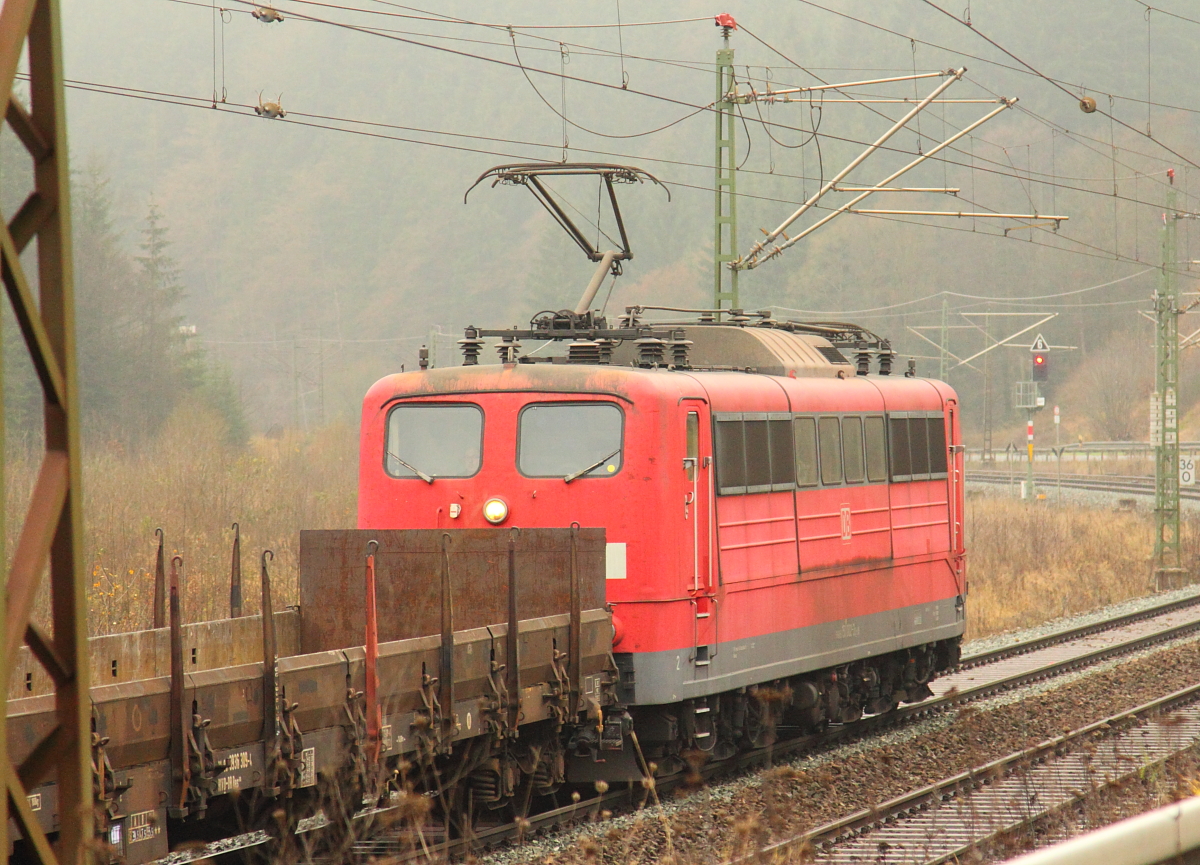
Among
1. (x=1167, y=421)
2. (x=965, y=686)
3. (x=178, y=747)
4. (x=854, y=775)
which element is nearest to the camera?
(x=178, y=747)

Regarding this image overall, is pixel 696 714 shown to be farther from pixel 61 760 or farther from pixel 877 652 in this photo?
pixel 61 760

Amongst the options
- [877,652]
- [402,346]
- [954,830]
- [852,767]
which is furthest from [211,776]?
[402,346]

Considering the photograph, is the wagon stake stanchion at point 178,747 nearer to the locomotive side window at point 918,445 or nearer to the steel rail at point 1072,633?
the locomotive side window at point 918,445

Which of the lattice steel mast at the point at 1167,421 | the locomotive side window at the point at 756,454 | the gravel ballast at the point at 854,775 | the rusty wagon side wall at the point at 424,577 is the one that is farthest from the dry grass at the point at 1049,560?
the rusty wagon side wall at the point at 424,577

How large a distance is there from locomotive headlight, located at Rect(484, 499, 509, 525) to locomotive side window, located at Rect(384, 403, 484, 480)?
0.33 metres

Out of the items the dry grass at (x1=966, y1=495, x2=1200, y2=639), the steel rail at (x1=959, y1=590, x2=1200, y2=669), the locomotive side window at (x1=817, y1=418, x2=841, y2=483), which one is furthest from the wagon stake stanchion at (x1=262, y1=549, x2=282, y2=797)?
the dry grass at (x1=966, y1=495, x2=1200, y2=639)

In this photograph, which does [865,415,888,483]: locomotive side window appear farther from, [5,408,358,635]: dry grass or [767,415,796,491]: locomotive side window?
[5,408,358,635]: dry grass

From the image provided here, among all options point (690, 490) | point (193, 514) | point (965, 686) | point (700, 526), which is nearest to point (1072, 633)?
point (965, 686)

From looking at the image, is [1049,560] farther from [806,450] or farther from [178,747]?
[178,747]

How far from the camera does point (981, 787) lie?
11.1 meters

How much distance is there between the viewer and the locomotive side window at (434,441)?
10953mm

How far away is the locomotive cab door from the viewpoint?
10.4 metres

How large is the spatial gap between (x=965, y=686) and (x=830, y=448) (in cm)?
494

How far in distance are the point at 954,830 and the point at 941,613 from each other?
486cm
